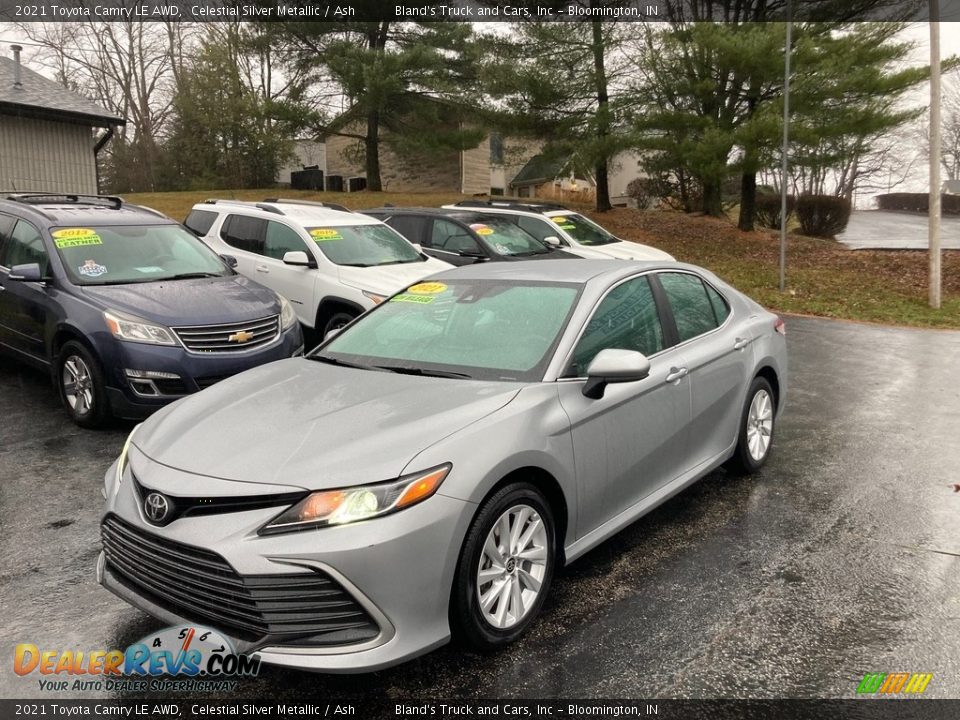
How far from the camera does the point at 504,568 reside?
3.40 m

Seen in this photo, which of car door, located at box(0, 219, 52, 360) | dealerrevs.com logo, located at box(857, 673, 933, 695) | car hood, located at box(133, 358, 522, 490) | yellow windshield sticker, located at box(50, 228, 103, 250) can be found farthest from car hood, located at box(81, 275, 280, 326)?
dealerrevs.com logo, located at box(857, 673, 933, 695)

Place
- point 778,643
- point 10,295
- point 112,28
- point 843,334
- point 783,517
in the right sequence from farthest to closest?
point 112,28
point 843,334
point 10,295
point 783,517
point 778,643

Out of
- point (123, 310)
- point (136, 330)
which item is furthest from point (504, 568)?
point (123, 310)

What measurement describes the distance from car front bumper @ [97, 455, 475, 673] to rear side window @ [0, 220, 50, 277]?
514 centimetres

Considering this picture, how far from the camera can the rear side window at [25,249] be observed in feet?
24.0

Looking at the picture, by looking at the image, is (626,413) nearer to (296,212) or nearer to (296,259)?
(296,259)

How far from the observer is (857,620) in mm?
3773

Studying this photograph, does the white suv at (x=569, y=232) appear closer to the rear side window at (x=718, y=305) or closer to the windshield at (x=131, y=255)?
the windshield at (x=131, y=255)

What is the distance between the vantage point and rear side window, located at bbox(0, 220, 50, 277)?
7.31 m

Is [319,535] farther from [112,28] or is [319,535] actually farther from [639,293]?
[112,28]

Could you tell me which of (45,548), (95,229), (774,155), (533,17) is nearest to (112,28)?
(533,17)

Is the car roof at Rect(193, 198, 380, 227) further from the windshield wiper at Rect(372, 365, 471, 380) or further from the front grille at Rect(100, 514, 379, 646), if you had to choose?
the front grille at Rect(100, 514, 379, 646)

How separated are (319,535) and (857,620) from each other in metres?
2.51

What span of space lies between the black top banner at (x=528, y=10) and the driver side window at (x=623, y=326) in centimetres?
1356
